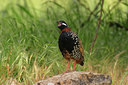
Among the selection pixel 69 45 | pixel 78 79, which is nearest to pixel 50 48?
pixel 69 45

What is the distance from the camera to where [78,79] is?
12.8ft

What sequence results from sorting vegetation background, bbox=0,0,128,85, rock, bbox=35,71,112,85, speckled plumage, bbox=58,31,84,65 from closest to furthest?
rock, bbox=35,71,112,85 → speckled plumage, bbox=58,31,84,65 → vegetation background, bbox=0,0,128,85

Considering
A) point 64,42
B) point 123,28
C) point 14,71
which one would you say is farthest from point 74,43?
Result: point 123,28

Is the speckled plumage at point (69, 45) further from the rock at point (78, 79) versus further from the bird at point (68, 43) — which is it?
the rock at point (78, 79)

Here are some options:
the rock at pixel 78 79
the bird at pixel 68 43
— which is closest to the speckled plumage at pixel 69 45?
the bird at pixel 68 43

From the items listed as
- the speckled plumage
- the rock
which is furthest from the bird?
the rock

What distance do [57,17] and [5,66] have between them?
220 centimetres

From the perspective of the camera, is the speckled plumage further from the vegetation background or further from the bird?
the vegetation background

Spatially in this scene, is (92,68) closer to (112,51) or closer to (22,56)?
(112,51)

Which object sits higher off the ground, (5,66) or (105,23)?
(105,23)

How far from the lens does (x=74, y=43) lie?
436 cm

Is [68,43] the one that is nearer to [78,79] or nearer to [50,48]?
[78,79]

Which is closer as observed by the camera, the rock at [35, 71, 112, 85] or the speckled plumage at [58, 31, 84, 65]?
the rock at [35, 71, 112, 85]

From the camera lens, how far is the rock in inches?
151
